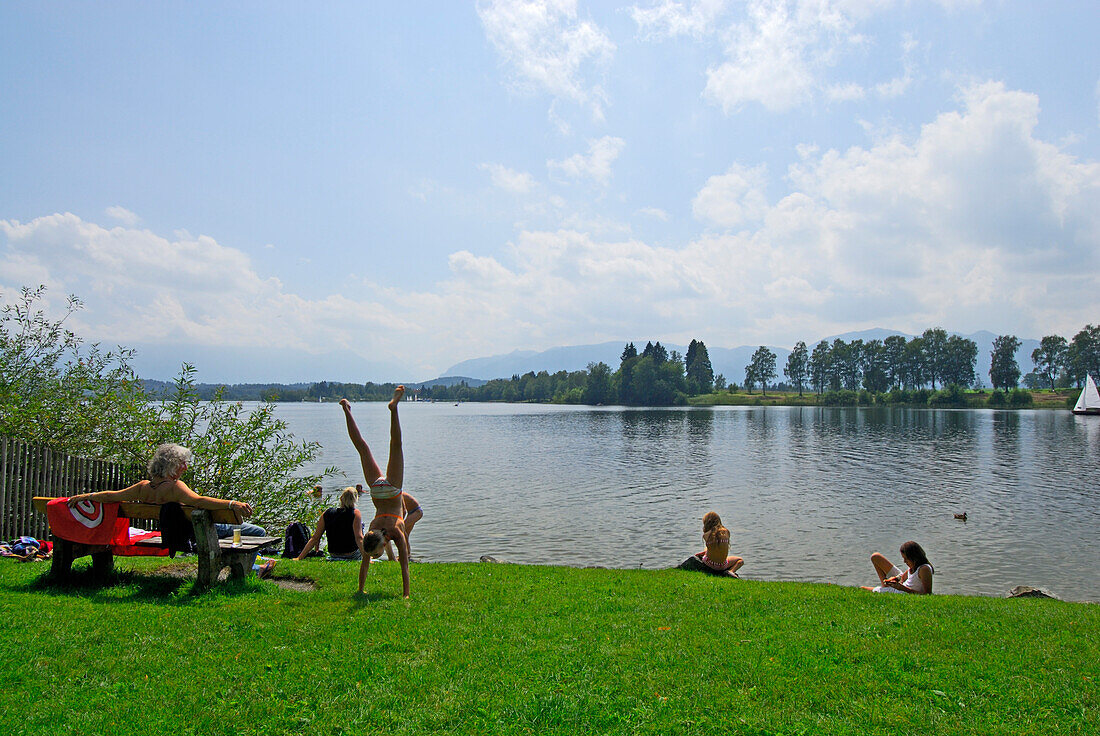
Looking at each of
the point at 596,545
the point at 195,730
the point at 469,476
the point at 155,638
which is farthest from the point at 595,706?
the point at 469,476

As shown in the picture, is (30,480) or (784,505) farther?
(784,505)

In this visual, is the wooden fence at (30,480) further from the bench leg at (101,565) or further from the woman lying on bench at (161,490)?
the woman lying on bench at (161,490)

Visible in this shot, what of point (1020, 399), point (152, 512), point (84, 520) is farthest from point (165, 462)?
point (1020, 399)

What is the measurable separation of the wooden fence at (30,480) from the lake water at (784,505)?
9.37 metres

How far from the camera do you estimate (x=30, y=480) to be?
11898 mm

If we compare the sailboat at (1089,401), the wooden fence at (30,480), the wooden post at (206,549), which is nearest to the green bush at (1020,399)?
the sailboat at (1089,401)

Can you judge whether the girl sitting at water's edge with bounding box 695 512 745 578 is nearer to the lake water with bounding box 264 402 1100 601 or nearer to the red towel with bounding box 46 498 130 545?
the lake water with bounding box 264 402 1100 601

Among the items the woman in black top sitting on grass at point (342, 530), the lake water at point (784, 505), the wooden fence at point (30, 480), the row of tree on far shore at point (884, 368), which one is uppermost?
the row of tree on far shore at point (884, 368)

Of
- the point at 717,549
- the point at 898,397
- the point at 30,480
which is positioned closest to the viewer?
the point at 30,480

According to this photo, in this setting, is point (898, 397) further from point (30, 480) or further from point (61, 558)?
point (61, 558)

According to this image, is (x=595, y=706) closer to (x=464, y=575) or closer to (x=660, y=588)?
(x=660, y=588)

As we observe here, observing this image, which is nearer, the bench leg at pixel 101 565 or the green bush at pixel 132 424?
the bench leg at pixel 101 565

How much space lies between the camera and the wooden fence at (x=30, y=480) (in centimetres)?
1148

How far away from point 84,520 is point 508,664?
6.29 metres
